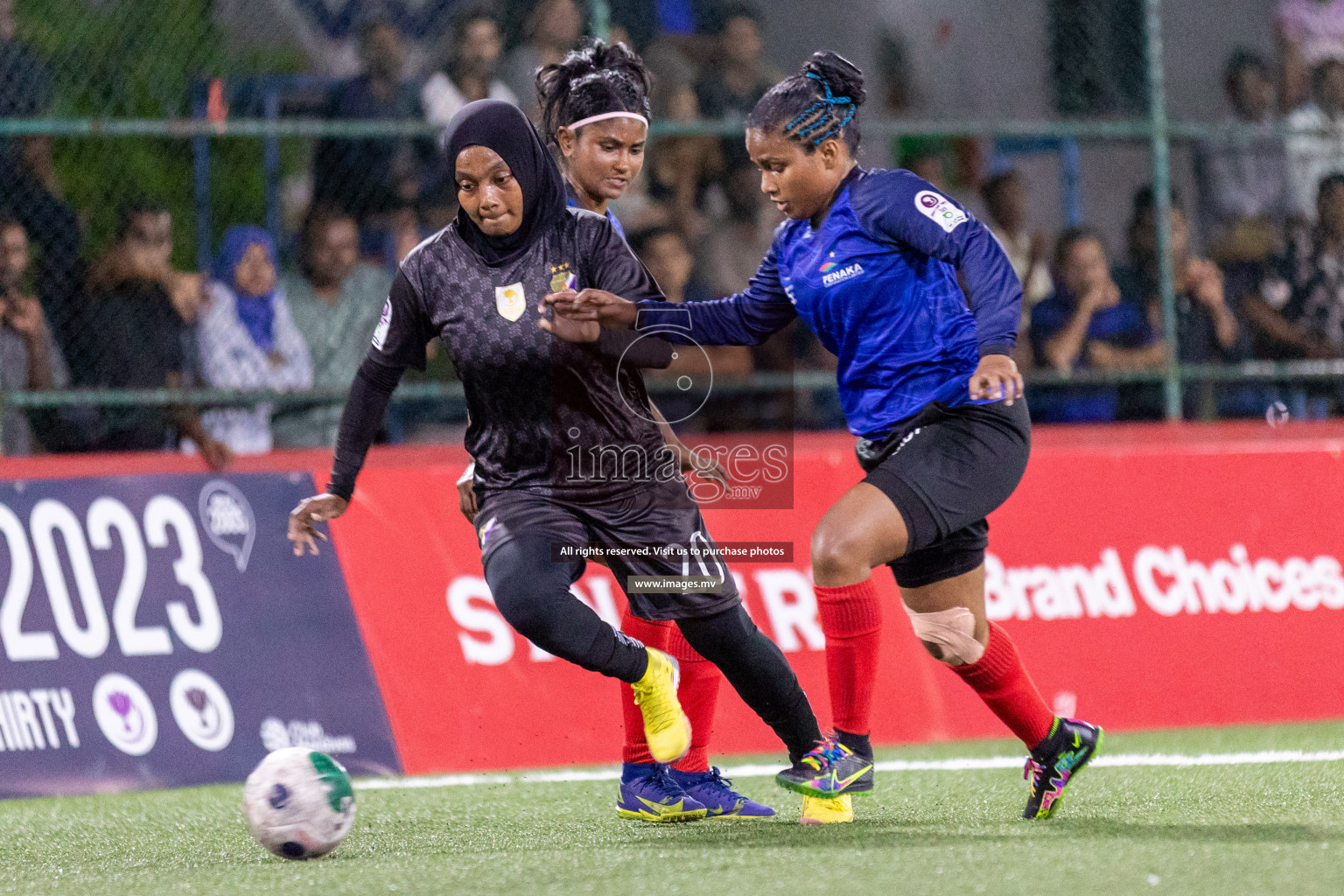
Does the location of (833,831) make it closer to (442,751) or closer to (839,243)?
(839,243)

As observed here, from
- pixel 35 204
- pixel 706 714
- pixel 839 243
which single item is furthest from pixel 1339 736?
pixel 35 204

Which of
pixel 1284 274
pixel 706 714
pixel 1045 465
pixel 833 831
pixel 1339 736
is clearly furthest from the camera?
pixel 1284 274

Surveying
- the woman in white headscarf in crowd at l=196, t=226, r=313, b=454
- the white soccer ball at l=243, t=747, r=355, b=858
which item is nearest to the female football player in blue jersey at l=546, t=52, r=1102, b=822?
the white soccer ball at l=243, t=747, r=355, b=858

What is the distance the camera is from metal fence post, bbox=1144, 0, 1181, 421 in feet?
25.5

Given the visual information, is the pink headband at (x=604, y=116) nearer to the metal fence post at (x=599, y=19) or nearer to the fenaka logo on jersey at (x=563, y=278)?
the fenaka logo on jersey at (x=563, y=278)

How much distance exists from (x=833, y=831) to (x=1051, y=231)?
17.7 ft

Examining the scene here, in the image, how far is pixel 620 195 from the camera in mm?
5379

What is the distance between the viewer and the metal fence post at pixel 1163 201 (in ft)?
25.5

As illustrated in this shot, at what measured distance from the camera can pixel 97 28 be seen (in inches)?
313

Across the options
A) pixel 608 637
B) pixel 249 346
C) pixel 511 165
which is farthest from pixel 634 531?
pixel 249 346

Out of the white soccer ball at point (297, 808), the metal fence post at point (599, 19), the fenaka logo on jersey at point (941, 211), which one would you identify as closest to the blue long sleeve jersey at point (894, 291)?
the fenaka logo on jersey at point (941, 211)

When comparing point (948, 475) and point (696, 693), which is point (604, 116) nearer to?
point (948, 475)

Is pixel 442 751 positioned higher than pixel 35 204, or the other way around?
pixel 35 204

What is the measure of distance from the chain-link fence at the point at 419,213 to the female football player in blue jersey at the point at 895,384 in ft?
9.33
